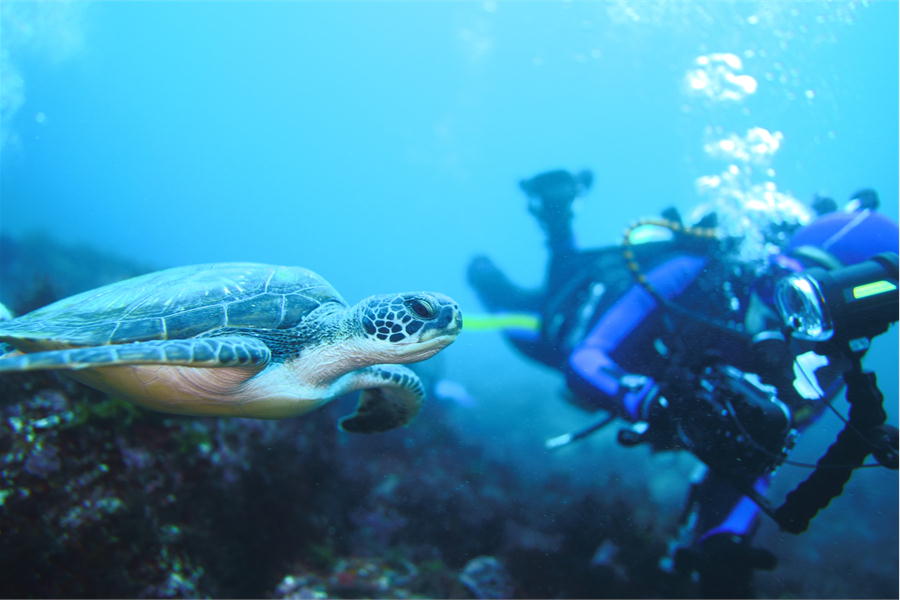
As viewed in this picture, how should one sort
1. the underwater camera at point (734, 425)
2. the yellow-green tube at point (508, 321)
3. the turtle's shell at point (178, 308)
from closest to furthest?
1. the turtle's shell at point (178, 308)
2. the underwater camera at point (734, 425)
3. the yellow-green tube at point (508, 321)

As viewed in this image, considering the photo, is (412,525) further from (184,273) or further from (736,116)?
(736,116)

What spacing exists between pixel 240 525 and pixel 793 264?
5001 mm

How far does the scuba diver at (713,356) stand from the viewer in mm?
2705

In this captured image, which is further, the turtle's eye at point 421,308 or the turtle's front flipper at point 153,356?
the turtle's eye at point 421,308

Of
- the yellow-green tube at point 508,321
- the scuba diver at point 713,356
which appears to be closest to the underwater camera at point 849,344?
the scuba diver at point 713,356

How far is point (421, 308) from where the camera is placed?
7.58ft

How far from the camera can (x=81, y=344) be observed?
223 cm

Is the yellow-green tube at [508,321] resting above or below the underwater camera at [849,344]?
below

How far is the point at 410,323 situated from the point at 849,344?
2623 mm

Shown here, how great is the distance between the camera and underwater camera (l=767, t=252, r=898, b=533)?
2.39 metres

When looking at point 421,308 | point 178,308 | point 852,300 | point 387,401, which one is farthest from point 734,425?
point 178,308

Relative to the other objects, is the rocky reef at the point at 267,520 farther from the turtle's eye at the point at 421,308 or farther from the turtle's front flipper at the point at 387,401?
the turtle's eye at the point at 421,308

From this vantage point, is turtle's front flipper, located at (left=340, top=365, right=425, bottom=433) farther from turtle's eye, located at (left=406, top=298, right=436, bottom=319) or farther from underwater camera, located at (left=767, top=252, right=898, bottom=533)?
underwater camera, located at (left=767, top=252, right=898, bottom=533)

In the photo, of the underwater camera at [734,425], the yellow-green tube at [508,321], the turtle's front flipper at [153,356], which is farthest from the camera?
the yellow-green tube at [508,321]
